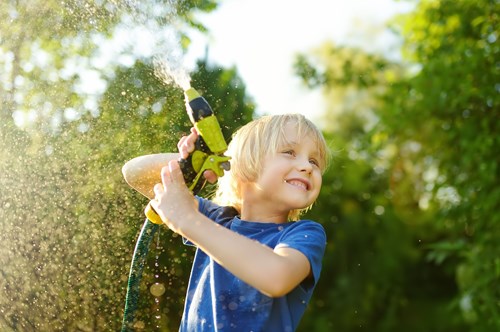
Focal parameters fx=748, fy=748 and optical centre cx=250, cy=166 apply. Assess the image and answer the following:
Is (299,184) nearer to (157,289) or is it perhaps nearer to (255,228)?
(255,228)

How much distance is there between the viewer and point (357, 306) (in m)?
9.46

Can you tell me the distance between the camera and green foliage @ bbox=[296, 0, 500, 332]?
15.5ft

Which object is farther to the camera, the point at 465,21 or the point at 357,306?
the point at 357,306

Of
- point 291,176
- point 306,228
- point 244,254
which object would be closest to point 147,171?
point 291,176

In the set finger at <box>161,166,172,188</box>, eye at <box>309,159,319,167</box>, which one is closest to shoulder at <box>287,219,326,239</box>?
eye at <box>309,159,319,167</box>

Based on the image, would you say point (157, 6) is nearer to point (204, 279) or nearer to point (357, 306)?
point (204, 279)

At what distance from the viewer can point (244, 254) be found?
1.56m

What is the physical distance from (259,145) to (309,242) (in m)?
0.38

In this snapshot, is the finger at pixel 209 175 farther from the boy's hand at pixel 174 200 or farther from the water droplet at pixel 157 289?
the water droplet at pixel 157 289

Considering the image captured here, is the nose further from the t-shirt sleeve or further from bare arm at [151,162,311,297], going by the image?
bare arm at [151,162,311,297]

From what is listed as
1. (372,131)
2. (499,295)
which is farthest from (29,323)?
(372,131)

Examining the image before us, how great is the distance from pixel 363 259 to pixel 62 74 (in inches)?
269

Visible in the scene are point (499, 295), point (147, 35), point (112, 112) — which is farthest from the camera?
point (499, 295)

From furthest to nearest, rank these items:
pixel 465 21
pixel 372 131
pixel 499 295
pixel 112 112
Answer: pixel 372 131 < pixel 465 21 < pixel 499 295 < pixel 112 112
